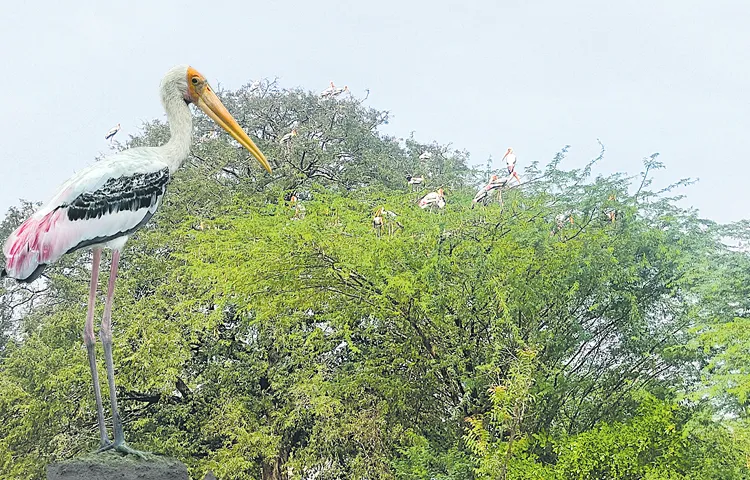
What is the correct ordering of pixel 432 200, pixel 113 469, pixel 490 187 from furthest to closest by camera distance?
pixel 432 200 < pixel 490 187 < pixel 113 469

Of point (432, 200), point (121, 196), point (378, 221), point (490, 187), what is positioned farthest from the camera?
point (432, 200)

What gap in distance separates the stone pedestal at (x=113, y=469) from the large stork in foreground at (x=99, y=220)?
147mm

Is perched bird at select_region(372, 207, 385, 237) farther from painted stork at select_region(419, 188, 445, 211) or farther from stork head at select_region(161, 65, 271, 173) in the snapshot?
stork head at select_region(161, 65, 271, 173)

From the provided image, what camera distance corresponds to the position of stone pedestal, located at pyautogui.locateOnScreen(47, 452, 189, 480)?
4.51 m

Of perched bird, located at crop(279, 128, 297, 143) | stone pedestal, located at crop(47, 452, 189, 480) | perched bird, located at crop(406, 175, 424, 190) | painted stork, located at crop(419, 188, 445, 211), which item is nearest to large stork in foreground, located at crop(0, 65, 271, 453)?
stone pedestal, located at crop(47, 452, 189, 480)

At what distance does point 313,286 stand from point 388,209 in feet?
5.62

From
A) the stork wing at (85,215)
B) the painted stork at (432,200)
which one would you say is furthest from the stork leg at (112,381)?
the painted stork at (432,200)

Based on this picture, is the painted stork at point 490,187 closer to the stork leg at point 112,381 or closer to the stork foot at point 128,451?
the stork leg at point 112,381

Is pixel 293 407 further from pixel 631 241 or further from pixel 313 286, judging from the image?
pixel 631 241

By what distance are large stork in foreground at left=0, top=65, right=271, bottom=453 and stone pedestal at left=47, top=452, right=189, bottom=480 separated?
0.48ft

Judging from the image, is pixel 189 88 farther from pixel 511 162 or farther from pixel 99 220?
pixel 511 162

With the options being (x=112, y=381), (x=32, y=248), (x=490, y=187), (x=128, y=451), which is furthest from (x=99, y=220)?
(x=490, y=187)

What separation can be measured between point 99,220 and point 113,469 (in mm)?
1419

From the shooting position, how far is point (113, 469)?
4547 mm
